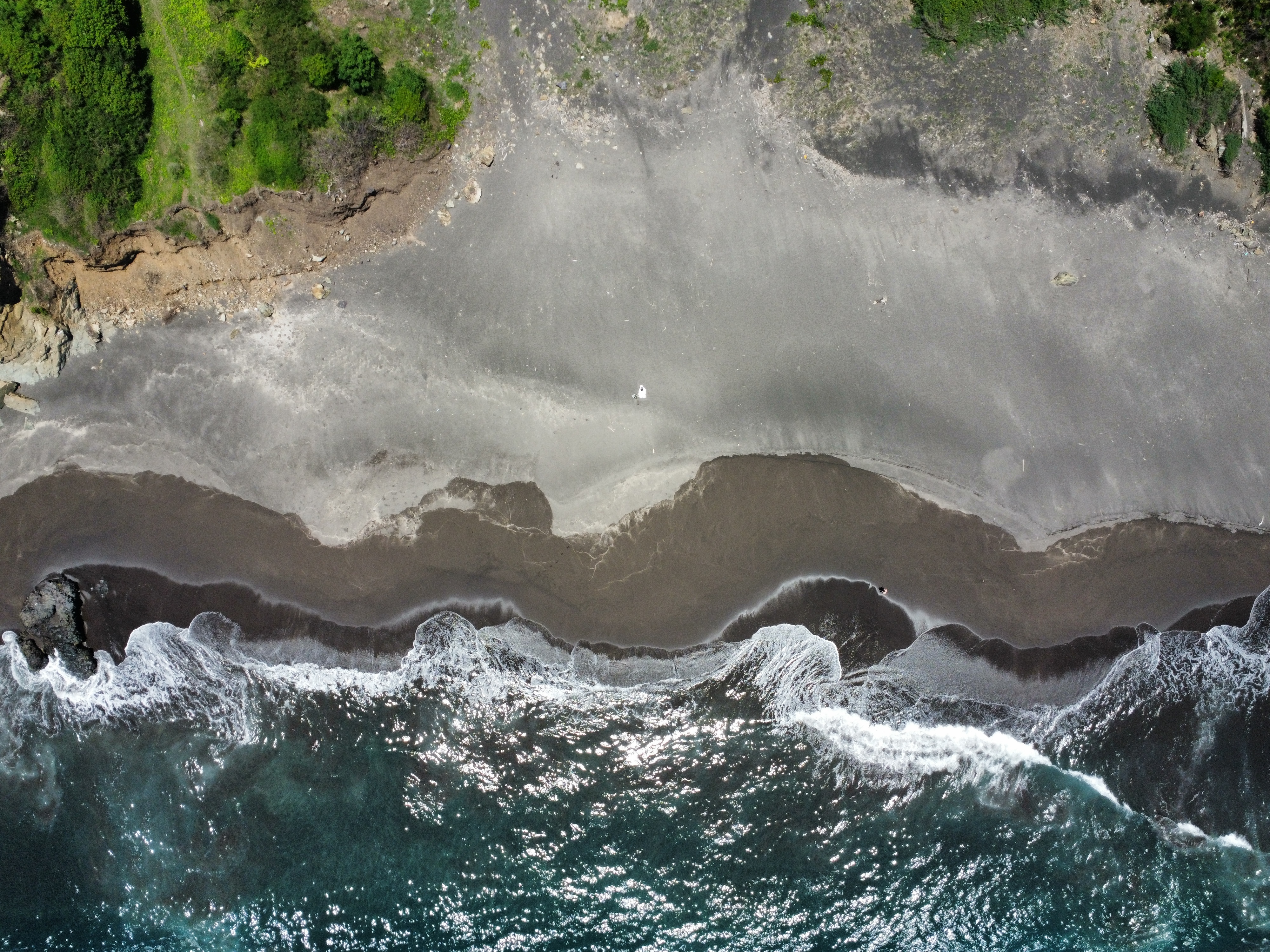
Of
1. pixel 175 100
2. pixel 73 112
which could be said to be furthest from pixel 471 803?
pixel 73 112

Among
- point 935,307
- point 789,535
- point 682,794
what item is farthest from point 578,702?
point 935,307

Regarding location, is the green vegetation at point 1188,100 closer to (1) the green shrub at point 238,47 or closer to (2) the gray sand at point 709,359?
(2) the gray sand at point 709,359

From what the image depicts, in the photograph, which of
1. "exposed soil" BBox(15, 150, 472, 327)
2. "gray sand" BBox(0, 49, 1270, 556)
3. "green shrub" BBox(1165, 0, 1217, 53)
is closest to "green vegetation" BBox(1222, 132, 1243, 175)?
"gray sand" BBox(0, 49, 1270, 556)

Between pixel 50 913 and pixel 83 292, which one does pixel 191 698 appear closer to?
pixel 50 913

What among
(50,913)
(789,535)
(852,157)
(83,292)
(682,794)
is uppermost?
(852,157)

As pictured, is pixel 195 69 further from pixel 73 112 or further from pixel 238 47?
pixel 73 112

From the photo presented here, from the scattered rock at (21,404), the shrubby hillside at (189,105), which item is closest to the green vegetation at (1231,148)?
the shrubby hillside at (189,105)

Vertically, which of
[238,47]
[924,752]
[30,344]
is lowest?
[924,752]
